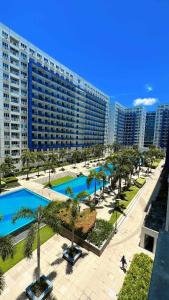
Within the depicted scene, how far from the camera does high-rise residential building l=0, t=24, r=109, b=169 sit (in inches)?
2006

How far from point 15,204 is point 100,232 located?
18.6m

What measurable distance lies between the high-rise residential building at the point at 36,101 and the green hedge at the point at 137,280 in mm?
46298

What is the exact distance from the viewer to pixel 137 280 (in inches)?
616

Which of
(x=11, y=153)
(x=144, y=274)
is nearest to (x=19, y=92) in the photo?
(x=11, y=153)

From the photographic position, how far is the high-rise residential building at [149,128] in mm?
153125

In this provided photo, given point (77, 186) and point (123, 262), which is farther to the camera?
point (77, 186)

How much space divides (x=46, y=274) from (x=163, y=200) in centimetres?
2548

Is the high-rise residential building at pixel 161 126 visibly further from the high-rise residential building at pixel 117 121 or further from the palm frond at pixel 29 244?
the palm frond at pixel 29 244

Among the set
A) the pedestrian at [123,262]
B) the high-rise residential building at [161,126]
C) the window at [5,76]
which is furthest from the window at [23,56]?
the high-rise residential building at [161,126]

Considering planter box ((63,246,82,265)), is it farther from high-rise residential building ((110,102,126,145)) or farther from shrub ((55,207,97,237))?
high-rise residential building ((110,102,126,145))

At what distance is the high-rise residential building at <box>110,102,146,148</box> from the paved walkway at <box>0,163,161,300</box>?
413 feet

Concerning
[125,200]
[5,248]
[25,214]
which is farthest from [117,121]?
[5,248]

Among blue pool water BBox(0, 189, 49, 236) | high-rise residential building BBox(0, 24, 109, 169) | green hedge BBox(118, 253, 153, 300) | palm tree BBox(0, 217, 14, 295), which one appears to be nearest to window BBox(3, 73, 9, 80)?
high-rise residential building BBox(0, 24, 109, 169)

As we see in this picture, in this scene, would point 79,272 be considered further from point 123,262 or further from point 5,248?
point 5,248
